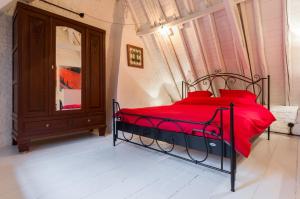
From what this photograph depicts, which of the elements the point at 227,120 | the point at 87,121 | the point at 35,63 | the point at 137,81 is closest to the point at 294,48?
the point at 227,120

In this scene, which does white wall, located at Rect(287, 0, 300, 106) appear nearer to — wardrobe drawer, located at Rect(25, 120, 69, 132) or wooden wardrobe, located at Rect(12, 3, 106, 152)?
wooden wardrobe, located at Rect(12, 3, 106, 152)

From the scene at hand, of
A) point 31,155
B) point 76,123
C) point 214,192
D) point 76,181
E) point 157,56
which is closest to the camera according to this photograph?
point 214,192

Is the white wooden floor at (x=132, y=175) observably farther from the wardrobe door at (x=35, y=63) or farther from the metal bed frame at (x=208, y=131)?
the wardrobe door at (x=35, y=63)

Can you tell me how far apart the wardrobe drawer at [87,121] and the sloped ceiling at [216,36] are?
6.82 feet

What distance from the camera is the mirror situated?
294 cm

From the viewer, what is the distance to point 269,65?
3340 millimetres

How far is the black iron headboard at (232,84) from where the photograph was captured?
11.8ft

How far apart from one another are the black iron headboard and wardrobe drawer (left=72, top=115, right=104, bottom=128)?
208 cm

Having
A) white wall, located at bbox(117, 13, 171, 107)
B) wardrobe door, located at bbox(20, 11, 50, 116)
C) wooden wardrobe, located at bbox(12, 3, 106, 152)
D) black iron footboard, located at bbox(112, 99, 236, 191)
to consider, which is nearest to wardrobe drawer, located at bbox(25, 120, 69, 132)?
wooden wardrobe, located at bbox(12, 3, 106, 152)

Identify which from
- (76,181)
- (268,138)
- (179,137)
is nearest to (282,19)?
(268,138)

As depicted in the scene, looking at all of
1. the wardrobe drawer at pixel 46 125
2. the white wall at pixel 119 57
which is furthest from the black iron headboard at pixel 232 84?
the wardrobe drawer at pixel 46 125

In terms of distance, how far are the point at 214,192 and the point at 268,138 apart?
225 centimetres

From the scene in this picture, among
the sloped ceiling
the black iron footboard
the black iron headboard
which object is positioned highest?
the sloped ceiling

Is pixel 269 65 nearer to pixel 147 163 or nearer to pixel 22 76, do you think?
pixel 147 163
